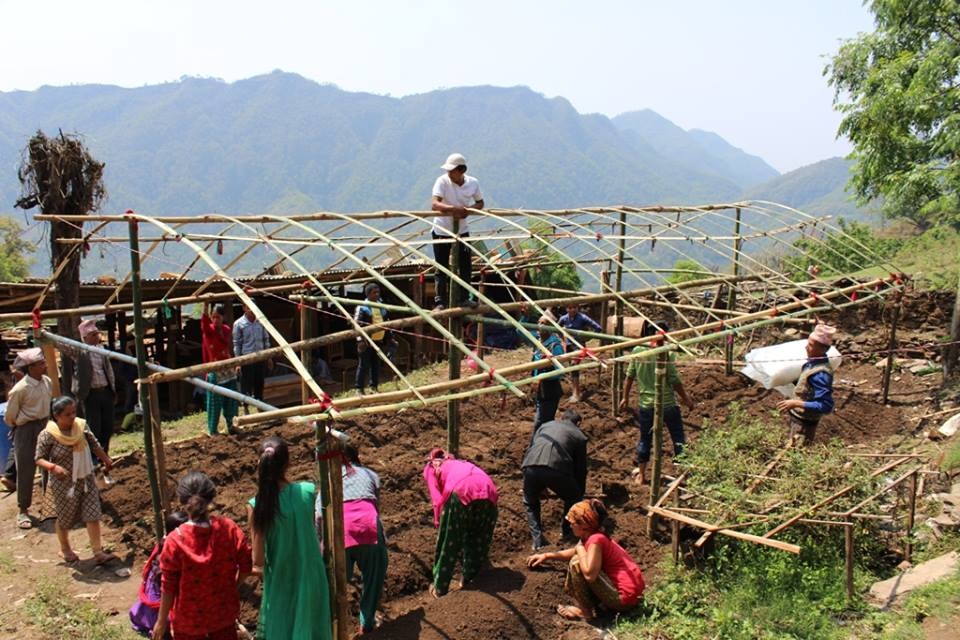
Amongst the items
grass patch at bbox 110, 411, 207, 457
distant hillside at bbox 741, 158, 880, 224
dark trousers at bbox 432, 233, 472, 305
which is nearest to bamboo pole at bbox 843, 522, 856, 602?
dark trousers at bbox 432, 233, 472, 305

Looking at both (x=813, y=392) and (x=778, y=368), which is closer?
(x=813, y=392)

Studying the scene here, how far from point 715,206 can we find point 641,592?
6696 mm

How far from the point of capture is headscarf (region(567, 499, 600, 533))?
4.75 meters

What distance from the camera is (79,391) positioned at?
699cm

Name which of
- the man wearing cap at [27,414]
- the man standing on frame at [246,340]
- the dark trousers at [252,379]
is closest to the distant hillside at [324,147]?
the dark trousers at [252,379]

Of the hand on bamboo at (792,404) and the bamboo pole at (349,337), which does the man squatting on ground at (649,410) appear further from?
the hand on bamboo at (792,404)

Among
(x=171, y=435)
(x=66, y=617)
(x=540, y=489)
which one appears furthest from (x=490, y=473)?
(x=171, y=435)

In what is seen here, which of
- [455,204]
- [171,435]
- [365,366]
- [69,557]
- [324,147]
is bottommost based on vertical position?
[171,435]

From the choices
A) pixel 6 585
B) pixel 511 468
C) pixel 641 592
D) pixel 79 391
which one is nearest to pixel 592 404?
pixel 511 468

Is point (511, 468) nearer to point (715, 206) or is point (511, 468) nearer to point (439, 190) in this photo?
point (439, 190)

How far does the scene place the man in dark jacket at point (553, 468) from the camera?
5.61 meters

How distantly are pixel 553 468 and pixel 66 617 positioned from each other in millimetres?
3476

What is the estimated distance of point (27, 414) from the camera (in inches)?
243

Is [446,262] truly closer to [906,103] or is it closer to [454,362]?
[454,362]
